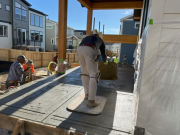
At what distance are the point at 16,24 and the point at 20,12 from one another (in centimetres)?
182

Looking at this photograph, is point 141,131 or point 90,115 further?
point 90,115

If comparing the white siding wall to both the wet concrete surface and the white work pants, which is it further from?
the white work pants

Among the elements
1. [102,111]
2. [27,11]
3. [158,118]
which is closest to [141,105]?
[158,118]

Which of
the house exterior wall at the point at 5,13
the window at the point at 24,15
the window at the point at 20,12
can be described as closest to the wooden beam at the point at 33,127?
the house exterior wall at the point at 5,13

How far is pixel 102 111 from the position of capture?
2234mm

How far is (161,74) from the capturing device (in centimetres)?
153

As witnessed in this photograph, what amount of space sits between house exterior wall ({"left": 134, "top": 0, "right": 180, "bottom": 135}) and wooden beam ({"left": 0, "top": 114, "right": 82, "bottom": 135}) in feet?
3.15

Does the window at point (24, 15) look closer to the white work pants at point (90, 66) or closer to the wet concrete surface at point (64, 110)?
the wet concrete surface at point (64, 110)

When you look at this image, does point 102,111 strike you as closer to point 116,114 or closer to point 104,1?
point 116,114

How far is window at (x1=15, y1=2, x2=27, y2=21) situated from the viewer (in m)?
16.2

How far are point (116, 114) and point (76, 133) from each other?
2.62 ft

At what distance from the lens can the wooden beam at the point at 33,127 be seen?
173 centimetres

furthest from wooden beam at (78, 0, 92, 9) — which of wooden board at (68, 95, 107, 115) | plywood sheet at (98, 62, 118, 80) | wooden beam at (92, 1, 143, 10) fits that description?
wooden board at (68, 95, 107, 115)

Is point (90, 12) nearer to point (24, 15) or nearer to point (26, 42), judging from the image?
point (26, 42)
